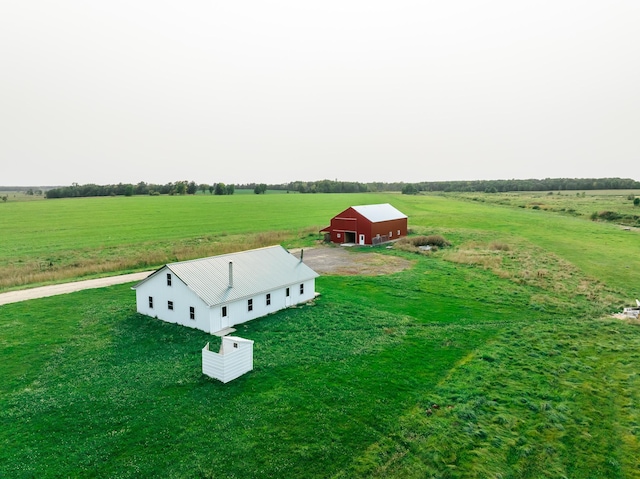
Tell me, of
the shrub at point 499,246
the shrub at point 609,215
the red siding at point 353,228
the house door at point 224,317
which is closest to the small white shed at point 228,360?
the house door at point 224,317

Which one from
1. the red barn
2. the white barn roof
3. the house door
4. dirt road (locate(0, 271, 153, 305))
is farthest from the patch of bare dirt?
dirt road (locate(0, 271, 153, 305))

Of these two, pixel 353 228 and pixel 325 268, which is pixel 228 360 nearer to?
pixel 325 268

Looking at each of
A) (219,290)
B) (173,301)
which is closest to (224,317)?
(219,290)

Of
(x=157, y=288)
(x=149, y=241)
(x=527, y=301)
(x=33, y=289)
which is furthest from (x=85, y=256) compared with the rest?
(x=527, y=301)

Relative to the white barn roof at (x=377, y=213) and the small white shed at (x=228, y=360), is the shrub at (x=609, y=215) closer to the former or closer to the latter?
the white barn roof at (x=377, y=213)

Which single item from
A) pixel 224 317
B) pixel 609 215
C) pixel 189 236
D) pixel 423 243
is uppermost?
pixel 609 215

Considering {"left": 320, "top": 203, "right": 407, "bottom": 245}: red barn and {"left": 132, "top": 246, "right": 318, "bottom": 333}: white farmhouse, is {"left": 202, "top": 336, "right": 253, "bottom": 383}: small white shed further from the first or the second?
{"left": 320, "top": 203, "right": 407, "bottom": 245}: red barn
